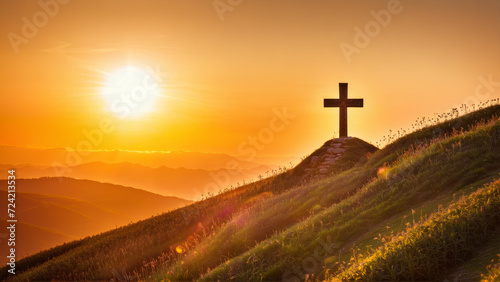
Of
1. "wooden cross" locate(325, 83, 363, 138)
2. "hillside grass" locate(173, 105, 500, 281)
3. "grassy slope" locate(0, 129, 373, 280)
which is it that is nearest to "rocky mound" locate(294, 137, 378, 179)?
"grassy slope" locate(0, 129, 373, 280)

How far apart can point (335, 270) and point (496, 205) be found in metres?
3.06

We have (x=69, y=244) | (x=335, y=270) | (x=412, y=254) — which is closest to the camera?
(x=412, y=254)

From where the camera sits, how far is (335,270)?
8.05 m

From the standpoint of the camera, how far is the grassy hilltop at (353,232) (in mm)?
6730

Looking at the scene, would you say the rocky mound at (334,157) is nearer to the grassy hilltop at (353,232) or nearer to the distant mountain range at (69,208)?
the grassy hilltop at (353,232)

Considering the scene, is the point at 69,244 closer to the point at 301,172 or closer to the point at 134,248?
the point at 134,248

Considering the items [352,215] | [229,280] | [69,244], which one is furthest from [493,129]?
[69,244]

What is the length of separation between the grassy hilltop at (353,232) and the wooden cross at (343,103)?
13.4 feet

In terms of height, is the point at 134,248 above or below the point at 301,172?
below

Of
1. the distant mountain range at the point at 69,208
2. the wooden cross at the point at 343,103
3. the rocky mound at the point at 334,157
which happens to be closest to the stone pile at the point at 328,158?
the rocky mound at the point at 334,157

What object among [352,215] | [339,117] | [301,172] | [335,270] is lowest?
[335,270]

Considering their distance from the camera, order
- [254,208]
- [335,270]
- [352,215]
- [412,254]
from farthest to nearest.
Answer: [254,208]
[352,215]
[335,270]
[412,254]

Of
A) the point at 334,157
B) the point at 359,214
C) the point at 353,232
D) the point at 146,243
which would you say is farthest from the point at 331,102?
the point at 353,232

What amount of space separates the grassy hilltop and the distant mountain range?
25.6 m
